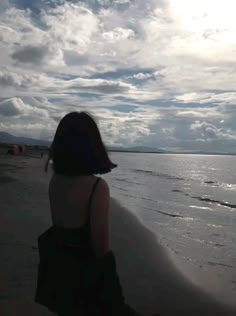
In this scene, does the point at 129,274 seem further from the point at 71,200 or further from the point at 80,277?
the point at 71,200

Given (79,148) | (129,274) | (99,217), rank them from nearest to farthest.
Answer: (99,217)
(79,148)
(129,274)

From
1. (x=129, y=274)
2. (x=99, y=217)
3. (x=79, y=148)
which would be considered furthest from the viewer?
(x=129, y=274)

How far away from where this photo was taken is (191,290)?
6852mm

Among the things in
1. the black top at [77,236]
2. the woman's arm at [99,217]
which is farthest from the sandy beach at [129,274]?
the woman's arm at [99,217]

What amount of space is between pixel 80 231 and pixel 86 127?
0.63 metres

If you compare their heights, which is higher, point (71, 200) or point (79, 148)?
point (79, 148)

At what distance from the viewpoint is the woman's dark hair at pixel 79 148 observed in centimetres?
223

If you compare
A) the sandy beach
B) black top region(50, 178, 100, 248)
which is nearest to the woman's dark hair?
black top region(50, 178, 100, 248)

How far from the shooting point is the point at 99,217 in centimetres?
206

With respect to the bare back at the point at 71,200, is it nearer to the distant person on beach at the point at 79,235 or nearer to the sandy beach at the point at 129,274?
the distant person on beach at the point at 79,235

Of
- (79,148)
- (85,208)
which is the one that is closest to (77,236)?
(85,208)

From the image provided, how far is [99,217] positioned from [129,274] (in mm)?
5320

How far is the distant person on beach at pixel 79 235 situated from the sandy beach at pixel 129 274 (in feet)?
9.71

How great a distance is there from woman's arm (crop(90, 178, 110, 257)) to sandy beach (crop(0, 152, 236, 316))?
3.21m
